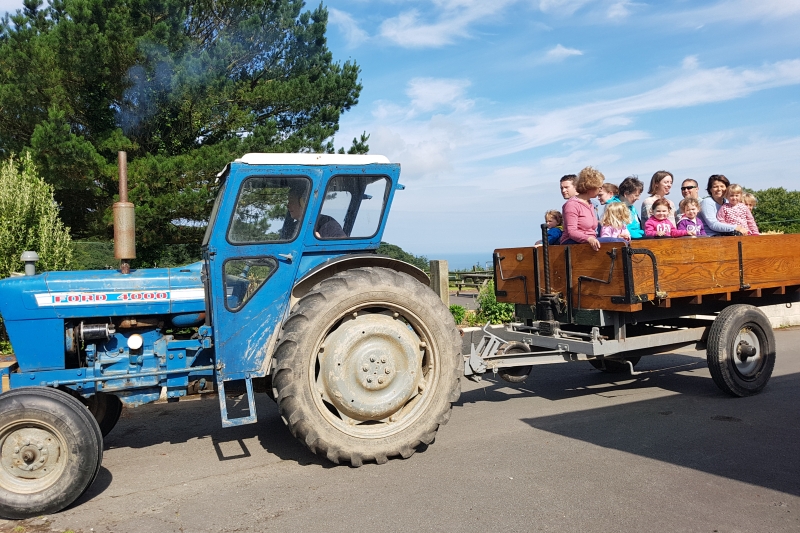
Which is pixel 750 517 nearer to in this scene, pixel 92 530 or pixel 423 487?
pixel 423 487

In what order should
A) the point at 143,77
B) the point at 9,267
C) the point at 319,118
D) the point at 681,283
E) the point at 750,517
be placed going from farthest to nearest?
1. the point at 319,118
2. the point at 143,77
3. the point at 9,267
4. the point at 681,283
5. the point at 750,517

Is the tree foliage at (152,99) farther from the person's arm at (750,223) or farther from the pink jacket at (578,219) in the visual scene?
the person's arm at (750,223)

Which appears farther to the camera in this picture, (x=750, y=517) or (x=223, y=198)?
(x=223, y=198)

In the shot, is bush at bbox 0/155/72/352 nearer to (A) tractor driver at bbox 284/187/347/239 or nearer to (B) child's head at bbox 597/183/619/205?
(A) tractor driver at bbox 284/187/347/239

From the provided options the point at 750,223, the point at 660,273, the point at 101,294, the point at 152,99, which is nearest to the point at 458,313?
the point at 750,223

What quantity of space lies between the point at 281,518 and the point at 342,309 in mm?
1443

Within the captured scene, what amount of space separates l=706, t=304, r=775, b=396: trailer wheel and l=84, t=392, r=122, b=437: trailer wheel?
5.52 m

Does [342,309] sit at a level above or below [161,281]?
below

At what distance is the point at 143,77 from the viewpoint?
10.9 metres

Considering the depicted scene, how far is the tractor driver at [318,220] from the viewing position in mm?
4535

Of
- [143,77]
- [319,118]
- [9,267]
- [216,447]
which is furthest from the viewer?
[319,118]

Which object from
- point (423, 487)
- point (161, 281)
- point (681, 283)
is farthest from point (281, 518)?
point (681, 283)

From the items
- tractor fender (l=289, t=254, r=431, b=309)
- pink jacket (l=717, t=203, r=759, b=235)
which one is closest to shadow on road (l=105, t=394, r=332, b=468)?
tractor fender (l=289, t=254, r=431, b=309)

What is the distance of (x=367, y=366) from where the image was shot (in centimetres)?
446
